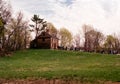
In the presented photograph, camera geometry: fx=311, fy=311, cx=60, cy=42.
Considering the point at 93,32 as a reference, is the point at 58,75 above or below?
below

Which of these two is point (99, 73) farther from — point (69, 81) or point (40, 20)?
point (40, 20)

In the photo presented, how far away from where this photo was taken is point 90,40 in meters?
139

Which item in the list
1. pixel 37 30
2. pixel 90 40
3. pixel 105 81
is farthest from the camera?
pixel 90 40

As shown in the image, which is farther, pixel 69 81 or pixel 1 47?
pixel 1 47

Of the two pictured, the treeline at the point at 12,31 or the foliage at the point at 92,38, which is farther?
the foliage at the point at 92,38

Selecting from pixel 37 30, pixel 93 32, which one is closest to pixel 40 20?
pixel 37 30

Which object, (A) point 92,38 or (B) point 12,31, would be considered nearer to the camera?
(B) point 12,31

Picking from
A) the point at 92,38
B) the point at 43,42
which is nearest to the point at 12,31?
the point at 43,42

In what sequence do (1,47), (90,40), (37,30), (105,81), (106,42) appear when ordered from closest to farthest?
1. (105,81)
2. (1,47)
3. (37,30)
4. (90,40)
5. (106,42)

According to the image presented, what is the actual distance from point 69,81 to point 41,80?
3300mm

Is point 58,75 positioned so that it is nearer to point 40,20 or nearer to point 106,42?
point 40,20

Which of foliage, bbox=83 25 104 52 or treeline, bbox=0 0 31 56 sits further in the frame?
foliage, bbox=83 25 104 52

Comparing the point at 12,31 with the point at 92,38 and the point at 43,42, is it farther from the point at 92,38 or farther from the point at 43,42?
the point at 92,38

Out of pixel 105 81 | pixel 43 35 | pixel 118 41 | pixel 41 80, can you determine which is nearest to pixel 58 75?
pixel 41 80
